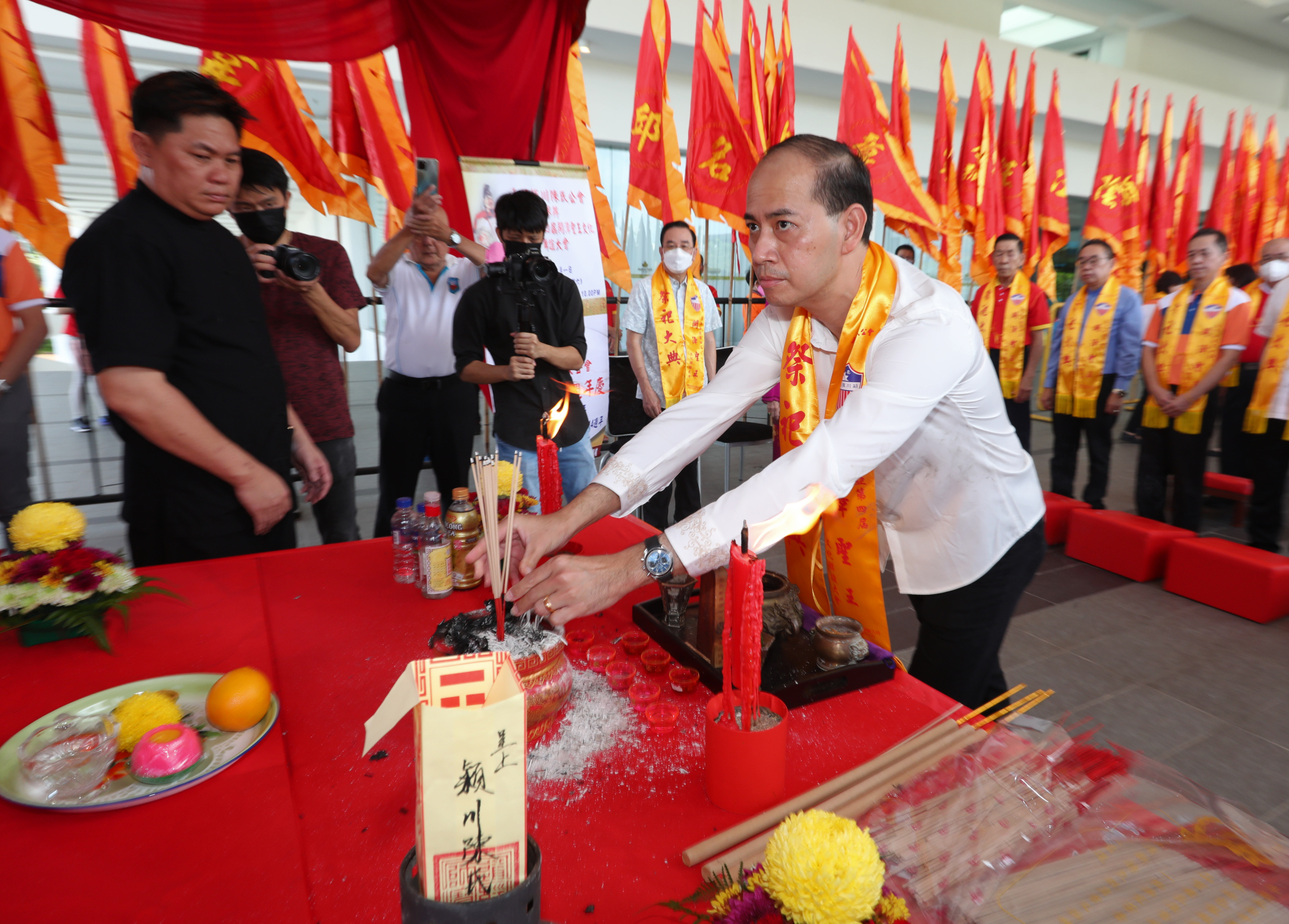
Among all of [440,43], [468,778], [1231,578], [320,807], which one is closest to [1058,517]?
[1231,578]

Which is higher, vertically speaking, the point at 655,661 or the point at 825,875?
the point at 825,875

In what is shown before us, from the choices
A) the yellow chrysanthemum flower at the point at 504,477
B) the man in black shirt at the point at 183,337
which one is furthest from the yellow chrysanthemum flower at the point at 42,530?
the yellow chrysanthemum flower at the point at 504,477

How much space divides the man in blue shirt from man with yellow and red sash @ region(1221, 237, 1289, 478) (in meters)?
0.57

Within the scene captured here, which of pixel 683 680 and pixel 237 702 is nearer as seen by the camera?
pixel 237 702

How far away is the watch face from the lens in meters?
1.07

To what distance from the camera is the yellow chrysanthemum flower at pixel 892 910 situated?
0.52 meters

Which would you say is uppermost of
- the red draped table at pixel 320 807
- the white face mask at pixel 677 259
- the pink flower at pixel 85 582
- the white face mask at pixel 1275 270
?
Result: the white face mask at pixel 677 259

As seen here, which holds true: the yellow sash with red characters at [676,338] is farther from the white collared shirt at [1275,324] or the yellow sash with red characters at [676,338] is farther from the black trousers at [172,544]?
the white collared shirt at [1275,324]

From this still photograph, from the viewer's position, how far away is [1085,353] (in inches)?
177

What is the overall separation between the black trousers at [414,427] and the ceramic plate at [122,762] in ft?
6.22

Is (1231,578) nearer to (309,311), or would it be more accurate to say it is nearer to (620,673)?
(620,673)

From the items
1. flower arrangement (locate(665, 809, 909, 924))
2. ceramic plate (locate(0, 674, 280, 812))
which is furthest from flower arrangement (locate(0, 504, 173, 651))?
flower arrangement (locate(665, 809, 909, 924))

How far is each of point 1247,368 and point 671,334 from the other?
3.68 meters

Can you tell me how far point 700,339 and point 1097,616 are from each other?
92.2 inches
